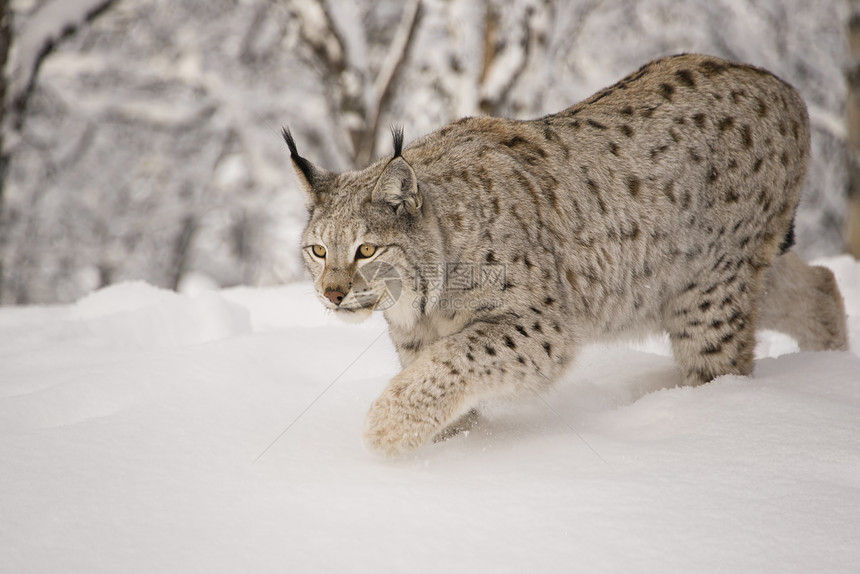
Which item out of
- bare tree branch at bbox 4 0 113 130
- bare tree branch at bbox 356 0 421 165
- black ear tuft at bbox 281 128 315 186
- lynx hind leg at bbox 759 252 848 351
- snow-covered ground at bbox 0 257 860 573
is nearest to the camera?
snow-covered ground at bbox 0 257 860 573

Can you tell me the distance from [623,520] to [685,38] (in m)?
10.9

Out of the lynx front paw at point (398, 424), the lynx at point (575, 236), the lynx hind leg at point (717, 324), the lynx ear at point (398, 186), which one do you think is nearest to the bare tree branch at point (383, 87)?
the lynx at point (575, 236)

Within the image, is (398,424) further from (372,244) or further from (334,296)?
(372,244)

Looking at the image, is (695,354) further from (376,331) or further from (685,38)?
(685,38)

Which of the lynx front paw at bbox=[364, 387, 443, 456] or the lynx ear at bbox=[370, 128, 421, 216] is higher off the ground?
the lynx ear at bbox=[370, 128, 421, 216]

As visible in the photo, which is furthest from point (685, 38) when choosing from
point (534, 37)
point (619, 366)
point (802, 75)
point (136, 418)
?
point (136, 418)

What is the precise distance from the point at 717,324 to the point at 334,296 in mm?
1928

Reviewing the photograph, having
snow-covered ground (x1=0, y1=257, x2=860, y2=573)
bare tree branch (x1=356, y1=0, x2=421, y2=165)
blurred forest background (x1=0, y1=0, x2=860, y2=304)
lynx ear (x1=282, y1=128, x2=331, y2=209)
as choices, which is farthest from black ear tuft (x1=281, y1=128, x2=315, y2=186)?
blurred forest background (x1=0, y1=0, x2=860, y2=304)

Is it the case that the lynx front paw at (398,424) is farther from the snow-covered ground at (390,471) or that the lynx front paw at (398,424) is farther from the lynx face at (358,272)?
the lynx face at (358,272)

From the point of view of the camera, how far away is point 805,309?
445 cm

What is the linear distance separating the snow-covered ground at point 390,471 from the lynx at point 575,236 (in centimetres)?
29

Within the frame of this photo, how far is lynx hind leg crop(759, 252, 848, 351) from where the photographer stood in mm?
4371

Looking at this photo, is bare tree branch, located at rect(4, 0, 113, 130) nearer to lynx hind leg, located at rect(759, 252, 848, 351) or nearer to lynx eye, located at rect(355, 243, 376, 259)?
lynx eye, located at rect(355, 243, 376, 259)

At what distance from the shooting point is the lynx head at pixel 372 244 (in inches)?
129
